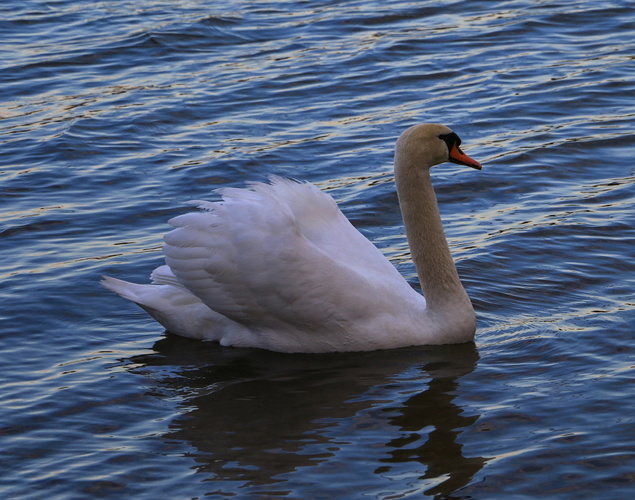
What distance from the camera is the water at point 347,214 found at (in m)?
6.66

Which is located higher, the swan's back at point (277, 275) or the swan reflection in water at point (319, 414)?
the swan's back at point (277, 275)

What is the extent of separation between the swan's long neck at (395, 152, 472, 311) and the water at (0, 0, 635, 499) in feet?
1.17

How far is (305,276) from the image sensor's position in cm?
785

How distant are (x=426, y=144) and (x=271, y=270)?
1.26 m

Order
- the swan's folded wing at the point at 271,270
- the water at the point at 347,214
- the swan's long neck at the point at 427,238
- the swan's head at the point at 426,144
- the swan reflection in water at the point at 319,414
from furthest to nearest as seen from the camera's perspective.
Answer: the swan's long neck at the point at 427,238 < the swan's head at the point at 426,144 < the swan's folded wing at the point at 271,270 < the water at the point at 347,214 < the swan reflection in water at the point at 319,414

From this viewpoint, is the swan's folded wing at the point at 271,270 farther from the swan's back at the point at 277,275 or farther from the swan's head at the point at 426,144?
the swan's head at the point at 426,144

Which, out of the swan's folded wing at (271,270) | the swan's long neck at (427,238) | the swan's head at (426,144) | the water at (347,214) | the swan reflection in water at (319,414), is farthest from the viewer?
the swan's long neck at (427,238)

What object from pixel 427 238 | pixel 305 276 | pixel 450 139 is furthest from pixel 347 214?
pixel 305 276

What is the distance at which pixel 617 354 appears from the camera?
778 cm

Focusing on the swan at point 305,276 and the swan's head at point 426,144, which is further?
the swan's head at point 426,144

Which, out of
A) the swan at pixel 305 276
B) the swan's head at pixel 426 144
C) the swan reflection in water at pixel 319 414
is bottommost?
the swan reflection in water at pixel 319 414

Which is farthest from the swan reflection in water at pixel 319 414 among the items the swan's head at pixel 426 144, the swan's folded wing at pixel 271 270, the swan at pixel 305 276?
the swan's head at pixel 426 144

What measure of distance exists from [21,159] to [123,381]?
5067mm

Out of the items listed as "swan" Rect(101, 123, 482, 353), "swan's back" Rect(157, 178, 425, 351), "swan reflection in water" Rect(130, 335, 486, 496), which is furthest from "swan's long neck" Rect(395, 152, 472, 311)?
"swan reflection in water" Rect(130, 335, 486, 496)
